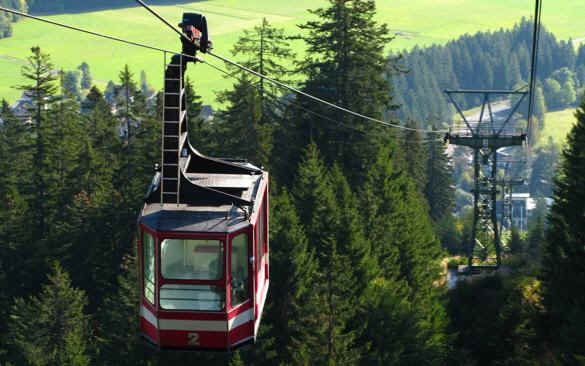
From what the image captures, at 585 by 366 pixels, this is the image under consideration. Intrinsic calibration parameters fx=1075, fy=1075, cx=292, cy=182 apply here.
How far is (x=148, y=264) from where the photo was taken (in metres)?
19.5

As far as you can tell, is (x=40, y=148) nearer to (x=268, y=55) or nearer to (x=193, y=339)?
(x=268, y=55)

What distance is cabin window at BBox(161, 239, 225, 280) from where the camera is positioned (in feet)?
61.1

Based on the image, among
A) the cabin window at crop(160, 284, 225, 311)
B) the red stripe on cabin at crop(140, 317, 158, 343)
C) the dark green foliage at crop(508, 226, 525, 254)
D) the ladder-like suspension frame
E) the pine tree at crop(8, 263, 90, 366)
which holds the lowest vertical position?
the pine tree at crop(8, 263, 90, 366)

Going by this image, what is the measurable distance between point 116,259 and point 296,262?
20.0 m

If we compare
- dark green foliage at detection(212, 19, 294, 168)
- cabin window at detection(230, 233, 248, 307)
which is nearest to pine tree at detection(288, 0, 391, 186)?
dark green foliage at detection(212, 19, 294, 168)

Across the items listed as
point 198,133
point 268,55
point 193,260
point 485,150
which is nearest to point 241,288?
point 193,260

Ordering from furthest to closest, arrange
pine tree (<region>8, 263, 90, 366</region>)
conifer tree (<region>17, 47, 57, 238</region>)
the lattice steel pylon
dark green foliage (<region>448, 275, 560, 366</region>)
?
conifer tree (<region>17, 47, 57, 238</region>)
the lattice steel pylon
pine tree (<region>8, 263, 90, 366</region>)
dark green foliage (<region>448, 275, 560, 366</region>)

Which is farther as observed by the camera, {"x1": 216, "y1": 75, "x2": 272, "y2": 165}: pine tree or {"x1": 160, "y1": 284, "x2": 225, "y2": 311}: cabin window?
{"x1": 216, "y1": 75, "x2": 272, "y2": 165}: pine tree

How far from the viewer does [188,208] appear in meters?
19.1

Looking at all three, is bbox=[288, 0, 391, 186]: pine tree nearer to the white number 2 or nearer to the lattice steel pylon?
the lattice steel pylon

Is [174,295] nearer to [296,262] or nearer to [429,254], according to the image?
[296,262]

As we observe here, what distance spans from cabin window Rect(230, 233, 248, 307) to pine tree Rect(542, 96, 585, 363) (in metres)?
24.7

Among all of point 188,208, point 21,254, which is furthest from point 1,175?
point 188,208

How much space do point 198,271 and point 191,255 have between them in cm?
31
